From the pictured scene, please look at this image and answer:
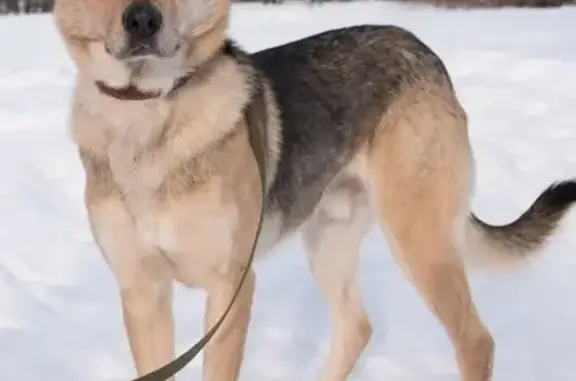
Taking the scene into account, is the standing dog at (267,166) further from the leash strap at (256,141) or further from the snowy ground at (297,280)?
the snowy ground at (297,280)

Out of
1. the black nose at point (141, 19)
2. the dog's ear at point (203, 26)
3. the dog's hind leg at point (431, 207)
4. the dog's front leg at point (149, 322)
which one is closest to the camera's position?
the black nose at point (141, 19)

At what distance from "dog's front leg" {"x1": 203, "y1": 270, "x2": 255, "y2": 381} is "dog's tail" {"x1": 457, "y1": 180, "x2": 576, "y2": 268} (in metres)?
0.97

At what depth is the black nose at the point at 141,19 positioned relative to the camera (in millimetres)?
2449

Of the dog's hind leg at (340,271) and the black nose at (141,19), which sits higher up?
the black nose at (141,19)

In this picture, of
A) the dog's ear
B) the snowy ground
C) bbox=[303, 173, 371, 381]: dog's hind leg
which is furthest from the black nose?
the snowy ground

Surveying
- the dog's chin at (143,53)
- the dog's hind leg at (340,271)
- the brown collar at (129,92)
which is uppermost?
the dog's chin at (143,53)

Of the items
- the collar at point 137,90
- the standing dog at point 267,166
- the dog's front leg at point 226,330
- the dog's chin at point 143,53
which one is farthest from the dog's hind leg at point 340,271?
the dog's chin at point 143,53

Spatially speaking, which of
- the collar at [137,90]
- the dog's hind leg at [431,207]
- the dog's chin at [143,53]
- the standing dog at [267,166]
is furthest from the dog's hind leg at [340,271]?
the dog's chin at [143,53]

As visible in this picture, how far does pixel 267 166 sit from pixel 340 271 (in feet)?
2.74

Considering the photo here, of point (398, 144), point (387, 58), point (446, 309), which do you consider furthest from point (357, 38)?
point (446, 309)

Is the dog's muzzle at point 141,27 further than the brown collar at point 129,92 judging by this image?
No

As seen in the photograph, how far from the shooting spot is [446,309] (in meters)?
3.29

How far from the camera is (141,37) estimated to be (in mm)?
2480

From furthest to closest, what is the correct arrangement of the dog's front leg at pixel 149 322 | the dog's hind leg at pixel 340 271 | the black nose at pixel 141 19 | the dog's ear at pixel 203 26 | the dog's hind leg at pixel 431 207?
1. the dog's hind leg at pixel 340 271
2. the dog's hind leg at pixel 431 207
3. the dog's front leg at pixel 149 322
4. the dog's ear at pixel 203 26
5. the black nose at pixel 141 19
